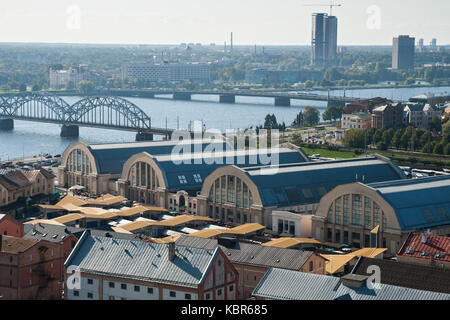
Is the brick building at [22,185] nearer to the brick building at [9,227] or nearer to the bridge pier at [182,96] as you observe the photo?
the brick building at [9,227]

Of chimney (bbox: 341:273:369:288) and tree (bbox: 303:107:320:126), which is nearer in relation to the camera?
chimney (bbox: 341:273:369:288)

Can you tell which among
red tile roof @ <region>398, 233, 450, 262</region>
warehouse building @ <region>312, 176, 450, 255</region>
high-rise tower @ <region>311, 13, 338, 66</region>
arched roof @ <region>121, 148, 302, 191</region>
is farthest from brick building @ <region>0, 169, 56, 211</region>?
high-rise tower @ <region>311, 13, 338, 66</region>

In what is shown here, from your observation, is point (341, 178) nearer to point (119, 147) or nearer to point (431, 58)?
point (119, 147)

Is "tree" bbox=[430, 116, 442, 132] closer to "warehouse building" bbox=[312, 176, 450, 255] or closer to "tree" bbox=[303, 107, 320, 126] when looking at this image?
"tree" bbox=[303, 107, 320, 126]

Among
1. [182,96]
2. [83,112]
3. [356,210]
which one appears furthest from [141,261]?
[182,96]

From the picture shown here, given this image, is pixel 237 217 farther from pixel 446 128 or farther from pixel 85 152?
pixel 446 128

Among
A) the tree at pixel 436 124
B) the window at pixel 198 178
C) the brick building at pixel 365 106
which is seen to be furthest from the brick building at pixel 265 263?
the brick building at pixel 365 106

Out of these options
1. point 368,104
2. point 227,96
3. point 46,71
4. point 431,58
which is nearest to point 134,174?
point 368,104
